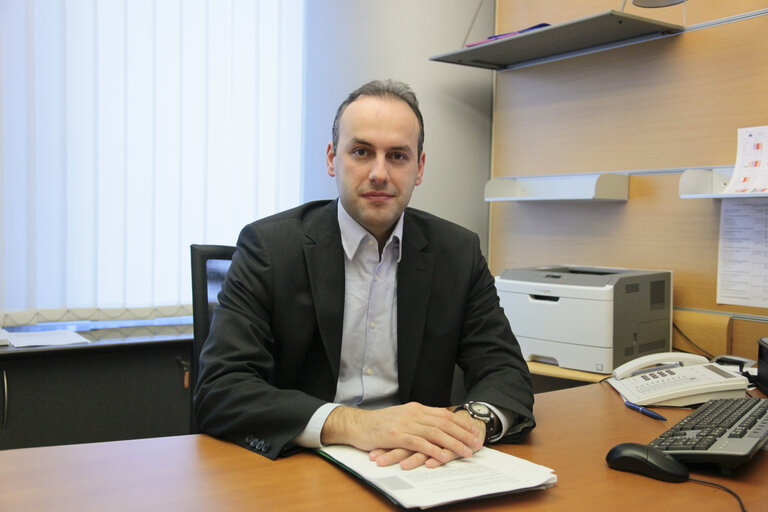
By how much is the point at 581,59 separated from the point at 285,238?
1.90m

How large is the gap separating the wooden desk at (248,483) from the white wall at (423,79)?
195cm

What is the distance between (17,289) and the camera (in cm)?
243

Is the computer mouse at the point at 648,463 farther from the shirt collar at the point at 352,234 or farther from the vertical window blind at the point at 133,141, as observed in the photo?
the vertical window blind at the point at 133,141

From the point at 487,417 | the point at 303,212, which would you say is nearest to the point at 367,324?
the point at 303,212

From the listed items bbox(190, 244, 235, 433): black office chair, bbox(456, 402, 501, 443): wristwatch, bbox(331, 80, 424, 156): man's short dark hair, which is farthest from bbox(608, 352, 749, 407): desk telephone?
bbox(190, 244, 235, 433): black office chair

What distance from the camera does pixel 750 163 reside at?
240 cm

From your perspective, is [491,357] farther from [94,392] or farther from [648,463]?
[94,392]

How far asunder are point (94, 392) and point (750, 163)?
2.40m

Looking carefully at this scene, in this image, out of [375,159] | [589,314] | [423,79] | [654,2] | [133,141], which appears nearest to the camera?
[375,159]

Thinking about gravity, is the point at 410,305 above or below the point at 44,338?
above

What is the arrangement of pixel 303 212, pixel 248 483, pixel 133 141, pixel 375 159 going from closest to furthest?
pixel 248 483, pixel 375 159, pixel 303 212, pixel 133 141

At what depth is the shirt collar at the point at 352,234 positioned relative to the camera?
1665mm

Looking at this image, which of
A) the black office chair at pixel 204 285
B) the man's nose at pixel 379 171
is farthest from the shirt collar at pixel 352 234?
the black office chair at pixel 204 285

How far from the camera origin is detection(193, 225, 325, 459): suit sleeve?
3.97ft
